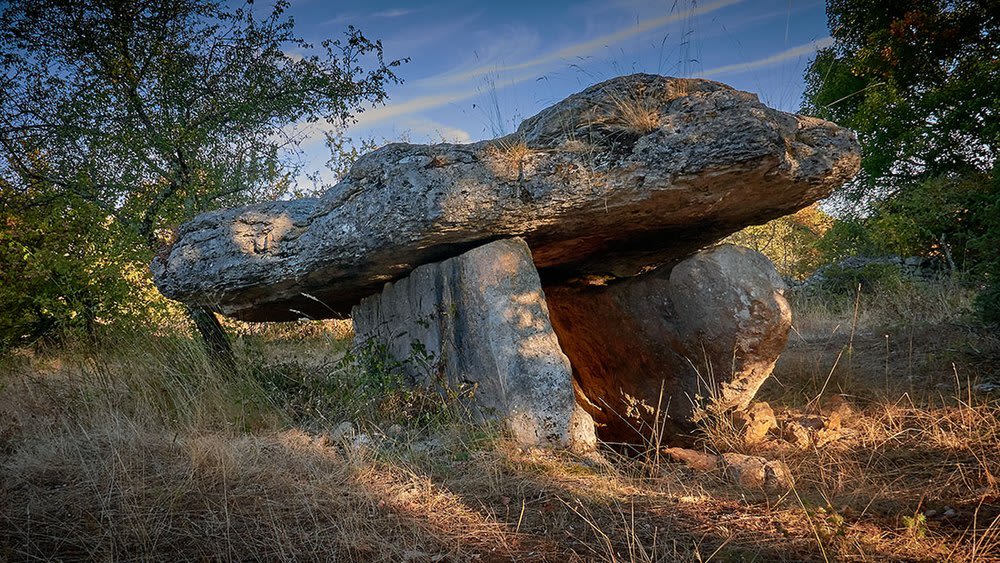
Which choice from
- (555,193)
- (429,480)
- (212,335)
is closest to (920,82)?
(555,193)

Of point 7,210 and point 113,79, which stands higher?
point 113,79

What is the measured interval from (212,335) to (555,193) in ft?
12.8

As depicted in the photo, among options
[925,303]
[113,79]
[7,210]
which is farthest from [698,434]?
[7,210]

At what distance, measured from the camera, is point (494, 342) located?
393 centimetres

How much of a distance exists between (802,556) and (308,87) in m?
9.19

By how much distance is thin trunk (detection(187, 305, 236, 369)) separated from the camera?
5.46m

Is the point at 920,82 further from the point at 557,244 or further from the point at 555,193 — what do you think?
the point at 555,193

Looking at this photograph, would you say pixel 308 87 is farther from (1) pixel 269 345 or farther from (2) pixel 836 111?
(2) pixel 836 111

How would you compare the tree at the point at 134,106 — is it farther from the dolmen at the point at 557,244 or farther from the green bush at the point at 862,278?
the green bush at the point at 862,278

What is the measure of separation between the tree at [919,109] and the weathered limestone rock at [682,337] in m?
7.36

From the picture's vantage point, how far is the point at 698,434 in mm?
4492

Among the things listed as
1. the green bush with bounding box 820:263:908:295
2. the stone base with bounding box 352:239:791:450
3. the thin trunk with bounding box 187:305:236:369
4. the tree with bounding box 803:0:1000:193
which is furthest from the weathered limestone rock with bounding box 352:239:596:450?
the tree with bounding box 803:0:1000:193

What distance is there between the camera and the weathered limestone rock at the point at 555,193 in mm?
3816

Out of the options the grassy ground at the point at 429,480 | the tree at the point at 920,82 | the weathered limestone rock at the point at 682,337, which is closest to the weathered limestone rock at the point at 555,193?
the weathered limestone rock at the point at 682,337
